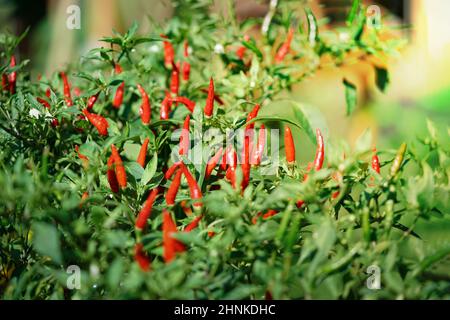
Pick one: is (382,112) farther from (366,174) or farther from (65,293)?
(65,293)

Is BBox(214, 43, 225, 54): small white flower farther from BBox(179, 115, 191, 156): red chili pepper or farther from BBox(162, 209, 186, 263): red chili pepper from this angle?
BBox(162, 209, 186, 263): red chili pepper

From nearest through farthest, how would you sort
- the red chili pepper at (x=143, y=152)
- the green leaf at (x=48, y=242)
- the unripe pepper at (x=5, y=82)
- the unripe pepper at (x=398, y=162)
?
1. the green leaf at (x=48, y=242)
2. the unripe pepper at (x=398, y=162)
3. the red chili pepper at (x=143, y=152)
4. the unripe pepper at (x=5, y=82)

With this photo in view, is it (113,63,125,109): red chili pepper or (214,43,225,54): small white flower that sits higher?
(214,43,225,54): small white flower

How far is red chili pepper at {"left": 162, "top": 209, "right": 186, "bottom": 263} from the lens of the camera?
609 mm

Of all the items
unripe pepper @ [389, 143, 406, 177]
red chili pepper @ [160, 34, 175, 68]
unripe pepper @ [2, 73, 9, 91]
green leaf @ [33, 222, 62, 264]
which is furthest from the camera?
red chili pepper @ [160, 34, 175, 68]

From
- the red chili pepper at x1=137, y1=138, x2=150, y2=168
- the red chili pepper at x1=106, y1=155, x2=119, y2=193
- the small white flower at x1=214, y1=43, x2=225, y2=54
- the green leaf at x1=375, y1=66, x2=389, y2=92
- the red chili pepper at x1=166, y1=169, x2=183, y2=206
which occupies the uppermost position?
the small white flower at x1=214, y1=43, x2=225, y2=54

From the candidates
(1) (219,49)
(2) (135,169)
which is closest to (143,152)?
(2) (135,169)

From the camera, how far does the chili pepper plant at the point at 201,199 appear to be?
60cm

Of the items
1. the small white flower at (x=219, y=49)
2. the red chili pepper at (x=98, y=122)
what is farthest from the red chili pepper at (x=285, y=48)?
the red chili pepper at (x=98, y=122)

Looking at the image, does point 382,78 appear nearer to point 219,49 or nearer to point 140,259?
point 219,49

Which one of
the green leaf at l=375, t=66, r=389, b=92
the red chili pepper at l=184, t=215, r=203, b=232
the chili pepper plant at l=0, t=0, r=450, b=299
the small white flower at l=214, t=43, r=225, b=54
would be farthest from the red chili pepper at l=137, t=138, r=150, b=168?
the green leaf at l=375, t=66, r=389, b=92

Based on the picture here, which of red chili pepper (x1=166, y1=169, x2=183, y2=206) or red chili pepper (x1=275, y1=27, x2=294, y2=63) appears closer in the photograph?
red chili pepper (x1=166, y1=169, x2=183, y2=206)

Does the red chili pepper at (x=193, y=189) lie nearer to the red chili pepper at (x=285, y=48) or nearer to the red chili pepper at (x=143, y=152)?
the red chili pepper at (x=143, y=152)
